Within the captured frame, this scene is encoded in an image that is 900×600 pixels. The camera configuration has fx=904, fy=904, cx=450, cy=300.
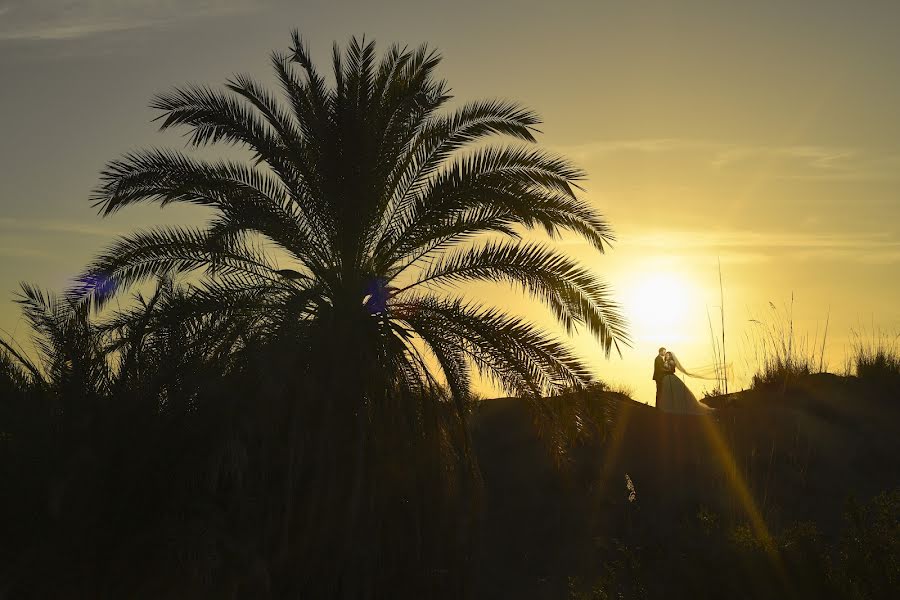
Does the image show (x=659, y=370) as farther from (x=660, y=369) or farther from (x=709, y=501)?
(x=709, y=501)

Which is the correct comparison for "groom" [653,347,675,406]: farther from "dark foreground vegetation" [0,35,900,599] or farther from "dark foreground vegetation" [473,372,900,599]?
"dark foreground vegetation" [0,35,900,599]

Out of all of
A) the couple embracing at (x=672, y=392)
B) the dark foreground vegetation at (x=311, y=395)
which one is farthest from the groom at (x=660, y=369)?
the dark foreground vegetation at (x=311, y=395)

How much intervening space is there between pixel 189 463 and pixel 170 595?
146cm

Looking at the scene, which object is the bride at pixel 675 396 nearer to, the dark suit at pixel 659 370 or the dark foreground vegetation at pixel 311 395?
the dark suit at pixel 659 370

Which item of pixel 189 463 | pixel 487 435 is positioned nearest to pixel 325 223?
pixel 189 463

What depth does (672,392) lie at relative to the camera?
22.2 metres

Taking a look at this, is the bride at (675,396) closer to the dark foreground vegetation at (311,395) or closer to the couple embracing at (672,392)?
the couple embracing at (672,392)

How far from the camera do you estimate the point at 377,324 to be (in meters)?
11.7

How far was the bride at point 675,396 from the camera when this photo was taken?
72.1 feet

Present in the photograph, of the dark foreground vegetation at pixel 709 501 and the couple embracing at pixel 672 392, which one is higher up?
the couple embracing at pixel 672 392

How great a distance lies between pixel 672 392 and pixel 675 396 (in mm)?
125

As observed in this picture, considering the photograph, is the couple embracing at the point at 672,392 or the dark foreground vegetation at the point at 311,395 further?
the couple embracing at the point at 672,392

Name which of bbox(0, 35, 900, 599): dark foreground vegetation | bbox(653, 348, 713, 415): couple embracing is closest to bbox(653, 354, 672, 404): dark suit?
bbox(653, 348, 713, 415): couple embracing

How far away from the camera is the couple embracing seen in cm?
2200
